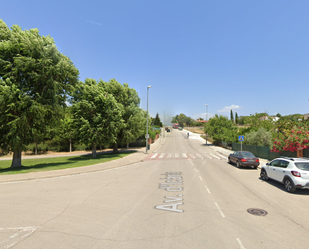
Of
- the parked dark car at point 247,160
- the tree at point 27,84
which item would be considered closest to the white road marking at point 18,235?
the tree at point 27,84

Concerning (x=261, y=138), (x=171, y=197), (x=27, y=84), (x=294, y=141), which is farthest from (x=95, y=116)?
(x=261, y=138)

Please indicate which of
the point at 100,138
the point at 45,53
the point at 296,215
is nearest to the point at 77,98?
the point at 100,138

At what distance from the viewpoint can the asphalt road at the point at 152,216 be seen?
449cm

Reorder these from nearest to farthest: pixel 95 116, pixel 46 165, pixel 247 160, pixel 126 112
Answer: pixel 247 160, pixel 46 165, pixel 95 116, pixel 126 112

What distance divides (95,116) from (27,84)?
8.00 m

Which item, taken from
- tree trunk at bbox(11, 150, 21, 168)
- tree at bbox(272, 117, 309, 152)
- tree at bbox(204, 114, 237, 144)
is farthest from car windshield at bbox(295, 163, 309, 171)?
tree at bbox(204, 114, 237, 144)

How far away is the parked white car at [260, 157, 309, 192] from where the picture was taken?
8.38m

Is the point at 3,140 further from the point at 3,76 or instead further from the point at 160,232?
the point at 160,232

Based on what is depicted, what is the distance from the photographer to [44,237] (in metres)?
4.67

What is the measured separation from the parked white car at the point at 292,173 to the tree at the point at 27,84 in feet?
55.5

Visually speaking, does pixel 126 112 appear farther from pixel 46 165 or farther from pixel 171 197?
pixel 171 197

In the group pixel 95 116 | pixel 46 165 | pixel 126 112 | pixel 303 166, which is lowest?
pixel 46 165

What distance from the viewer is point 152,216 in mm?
5934

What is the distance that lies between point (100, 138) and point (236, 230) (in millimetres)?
18461
